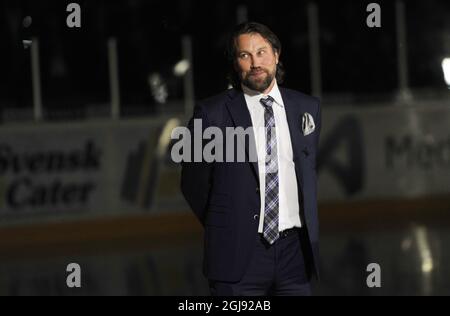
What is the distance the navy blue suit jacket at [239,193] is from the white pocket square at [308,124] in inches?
0.8

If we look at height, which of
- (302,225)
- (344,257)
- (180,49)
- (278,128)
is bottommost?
(344,257)

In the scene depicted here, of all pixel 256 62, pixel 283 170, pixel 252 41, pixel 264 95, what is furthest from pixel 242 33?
pixel 283 170

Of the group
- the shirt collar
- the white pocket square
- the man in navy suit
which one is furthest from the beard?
the white pocket square

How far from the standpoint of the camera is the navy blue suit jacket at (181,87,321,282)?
5590 mm

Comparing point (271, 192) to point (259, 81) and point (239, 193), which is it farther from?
point (259, 81)

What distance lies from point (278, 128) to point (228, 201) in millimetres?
421

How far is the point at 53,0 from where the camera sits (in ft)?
62.2

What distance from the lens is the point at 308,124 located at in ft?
18.6

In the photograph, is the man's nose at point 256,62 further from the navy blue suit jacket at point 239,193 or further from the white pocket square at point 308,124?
the white pocket square at point 308,124

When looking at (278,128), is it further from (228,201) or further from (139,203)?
A: (139,203)

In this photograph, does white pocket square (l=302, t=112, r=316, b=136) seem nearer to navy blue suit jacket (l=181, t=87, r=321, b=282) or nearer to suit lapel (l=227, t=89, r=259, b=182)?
navy blue suit jacket (l=181, t=87, r=321, b=282)

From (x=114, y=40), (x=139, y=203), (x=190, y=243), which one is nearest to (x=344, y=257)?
(x=190, y=243)
